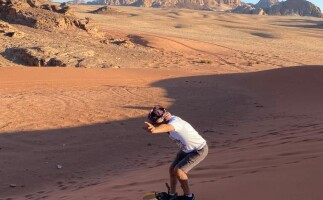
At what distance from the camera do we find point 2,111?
14250 millimetres

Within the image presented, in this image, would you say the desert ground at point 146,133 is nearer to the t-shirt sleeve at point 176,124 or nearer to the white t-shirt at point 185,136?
the white t-shirt at point 185,136

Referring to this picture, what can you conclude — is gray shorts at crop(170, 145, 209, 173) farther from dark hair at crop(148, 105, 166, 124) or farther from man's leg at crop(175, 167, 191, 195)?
dark hair at crop(148, 105, 166, 124)

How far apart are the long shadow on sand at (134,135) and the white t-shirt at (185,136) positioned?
3282 mm

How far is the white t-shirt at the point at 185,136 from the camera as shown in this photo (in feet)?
18.5

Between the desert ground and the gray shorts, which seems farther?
the desert ground

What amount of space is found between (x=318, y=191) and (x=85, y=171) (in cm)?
540

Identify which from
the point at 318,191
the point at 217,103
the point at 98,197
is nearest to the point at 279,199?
the point at 318,191

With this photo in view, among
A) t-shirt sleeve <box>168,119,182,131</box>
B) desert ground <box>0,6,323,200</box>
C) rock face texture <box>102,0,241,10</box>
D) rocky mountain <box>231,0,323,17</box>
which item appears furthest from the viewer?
rock face texture <box>102,0,241,10</box>

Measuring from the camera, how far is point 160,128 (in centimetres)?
532

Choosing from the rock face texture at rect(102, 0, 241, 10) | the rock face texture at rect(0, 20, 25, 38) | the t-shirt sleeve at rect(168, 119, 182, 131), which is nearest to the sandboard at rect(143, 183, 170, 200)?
the t-shirt sleeve at rect(168, 119, 182, 131)

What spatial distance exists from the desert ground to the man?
0.49 meters

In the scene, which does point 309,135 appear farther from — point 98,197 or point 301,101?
point 301,101

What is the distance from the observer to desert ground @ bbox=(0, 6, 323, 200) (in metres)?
6.97

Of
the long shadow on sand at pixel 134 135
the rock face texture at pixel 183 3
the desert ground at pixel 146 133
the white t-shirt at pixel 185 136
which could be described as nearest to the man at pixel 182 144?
the white t-shirt at pixel 185 136
